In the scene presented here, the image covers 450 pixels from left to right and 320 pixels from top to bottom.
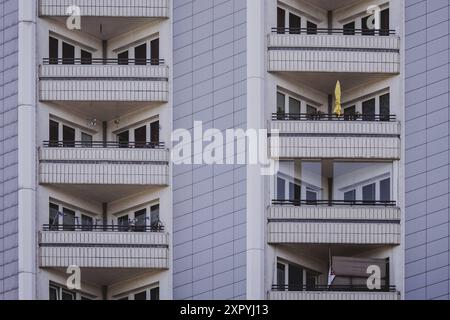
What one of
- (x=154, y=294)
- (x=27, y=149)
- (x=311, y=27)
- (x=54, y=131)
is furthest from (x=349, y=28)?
(x=27, y=149)

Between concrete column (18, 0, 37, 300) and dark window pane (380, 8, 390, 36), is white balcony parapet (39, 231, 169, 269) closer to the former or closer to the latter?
concrete column (18, 0, 37, 300)

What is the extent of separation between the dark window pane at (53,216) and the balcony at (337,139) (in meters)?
8.67

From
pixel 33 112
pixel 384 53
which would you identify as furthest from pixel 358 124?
pixel 33 112

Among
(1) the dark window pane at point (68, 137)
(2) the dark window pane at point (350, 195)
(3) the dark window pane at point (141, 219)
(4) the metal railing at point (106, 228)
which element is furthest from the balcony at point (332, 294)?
(1) the dark window pane at point (68, 137)

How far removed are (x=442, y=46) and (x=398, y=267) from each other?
8.77 meters

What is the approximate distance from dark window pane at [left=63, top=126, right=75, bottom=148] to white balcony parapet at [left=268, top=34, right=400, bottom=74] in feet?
27.1

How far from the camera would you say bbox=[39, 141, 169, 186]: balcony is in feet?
467

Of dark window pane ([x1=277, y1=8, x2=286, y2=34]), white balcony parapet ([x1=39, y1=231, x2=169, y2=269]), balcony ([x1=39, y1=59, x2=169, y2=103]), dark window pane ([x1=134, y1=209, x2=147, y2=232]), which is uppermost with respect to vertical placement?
dark window pane ([x1=277, y1=8, x2=286, y2=34])

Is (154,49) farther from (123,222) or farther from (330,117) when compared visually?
(330,117)

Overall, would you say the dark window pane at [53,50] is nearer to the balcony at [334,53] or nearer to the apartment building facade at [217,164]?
the apartment building facade at [217,164]

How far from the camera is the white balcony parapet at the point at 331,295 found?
459ft

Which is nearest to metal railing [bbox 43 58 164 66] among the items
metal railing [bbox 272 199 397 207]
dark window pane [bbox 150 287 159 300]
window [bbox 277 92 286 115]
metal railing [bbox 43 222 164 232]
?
window [bbox 277 92 286 115]
